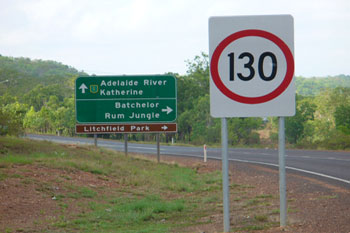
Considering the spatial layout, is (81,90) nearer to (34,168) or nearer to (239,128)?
(34,168)

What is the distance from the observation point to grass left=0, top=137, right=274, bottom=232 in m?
9.81

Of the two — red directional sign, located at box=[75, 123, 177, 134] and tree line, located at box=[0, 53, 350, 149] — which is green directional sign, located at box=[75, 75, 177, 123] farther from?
tree line, located at box=[0, 53, 350, 149]

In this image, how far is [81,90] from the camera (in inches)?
957

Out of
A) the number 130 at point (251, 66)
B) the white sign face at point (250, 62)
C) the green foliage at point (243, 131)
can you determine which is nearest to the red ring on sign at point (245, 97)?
the white sign face at point (250, 62)

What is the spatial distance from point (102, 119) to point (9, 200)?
42.4ft

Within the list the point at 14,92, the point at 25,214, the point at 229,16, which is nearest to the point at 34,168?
the point at 25,214

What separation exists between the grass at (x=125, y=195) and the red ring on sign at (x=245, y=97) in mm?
2234

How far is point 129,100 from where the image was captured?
24172 mm

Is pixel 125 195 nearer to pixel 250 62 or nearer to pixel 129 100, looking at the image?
pixel 250 62

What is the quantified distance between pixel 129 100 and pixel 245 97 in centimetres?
1908

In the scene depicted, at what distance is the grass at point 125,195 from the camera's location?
32.2 feet

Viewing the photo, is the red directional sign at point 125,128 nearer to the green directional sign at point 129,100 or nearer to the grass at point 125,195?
the green directional sign at point 129,100

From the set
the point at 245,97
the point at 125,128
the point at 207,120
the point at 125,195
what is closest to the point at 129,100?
the point at 125,128

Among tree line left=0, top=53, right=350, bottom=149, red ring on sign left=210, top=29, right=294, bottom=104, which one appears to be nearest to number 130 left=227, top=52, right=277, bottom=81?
red ring on sign left=210, top=29, right=294, bottom=104
